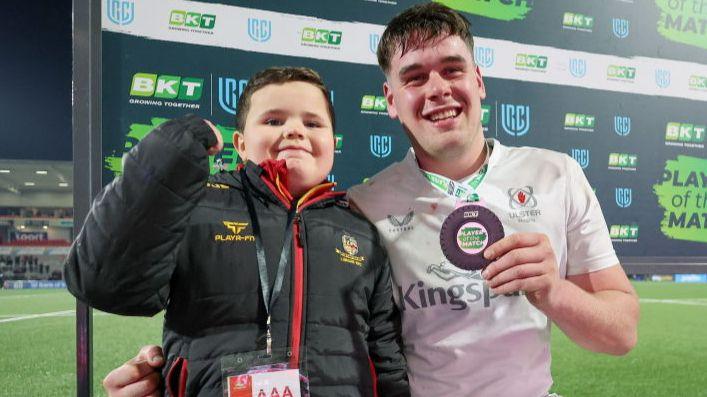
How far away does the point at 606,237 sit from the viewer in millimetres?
1225

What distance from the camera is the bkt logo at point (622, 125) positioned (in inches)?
86.5

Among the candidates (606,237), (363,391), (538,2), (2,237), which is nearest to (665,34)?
(538,2)

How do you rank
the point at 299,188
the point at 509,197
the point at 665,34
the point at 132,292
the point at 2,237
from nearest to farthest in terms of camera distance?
the point at 132,292, the point at 299,188, the point at 509,197, the point at 665,34, the point at 2,237

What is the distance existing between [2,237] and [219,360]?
23385mm

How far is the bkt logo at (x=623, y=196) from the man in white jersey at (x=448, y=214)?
1.04 meters

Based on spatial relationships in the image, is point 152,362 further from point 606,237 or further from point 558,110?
point 558,110

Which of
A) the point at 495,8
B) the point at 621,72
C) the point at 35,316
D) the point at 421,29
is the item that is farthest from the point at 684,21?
the point at 35,316

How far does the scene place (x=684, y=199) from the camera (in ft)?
7.47

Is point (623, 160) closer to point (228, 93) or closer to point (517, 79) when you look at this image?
point (517, 79)

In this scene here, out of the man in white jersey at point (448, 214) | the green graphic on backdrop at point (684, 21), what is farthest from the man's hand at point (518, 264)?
the green graphic on backdrop at point (684, 21)

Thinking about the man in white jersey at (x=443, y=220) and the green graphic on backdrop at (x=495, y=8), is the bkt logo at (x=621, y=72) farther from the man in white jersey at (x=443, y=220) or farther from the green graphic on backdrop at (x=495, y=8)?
the man in white jersey at (x=443, y=220)

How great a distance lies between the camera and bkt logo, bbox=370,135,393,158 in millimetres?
1932

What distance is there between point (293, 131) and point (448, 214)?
39 cm

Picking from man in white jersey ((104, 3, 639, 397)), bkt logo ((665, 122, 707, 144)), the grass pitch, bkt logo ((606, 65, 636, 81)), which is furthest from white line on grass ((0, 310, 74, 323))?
bkt logo ((665, 122, 707, 144))
